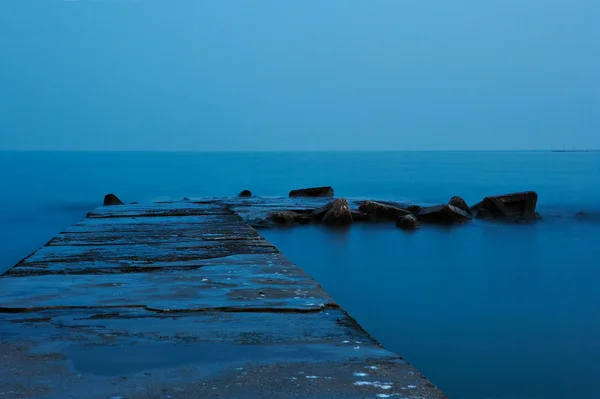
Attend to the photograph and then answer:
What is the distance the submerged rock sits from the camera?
1596 cm

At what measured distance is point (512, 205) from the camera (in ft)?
60.2

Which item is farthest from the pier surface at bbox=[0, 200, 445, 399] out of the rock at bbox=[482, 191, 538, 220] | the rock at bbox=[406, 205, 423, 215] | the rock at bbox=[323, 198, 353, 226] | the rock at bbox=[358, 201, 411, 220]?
the rock at bbox=[482, 191, 538, 220]

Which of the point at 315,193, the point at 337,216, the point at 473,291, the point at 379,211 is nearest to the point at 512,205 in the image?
Result: the point at 379,211

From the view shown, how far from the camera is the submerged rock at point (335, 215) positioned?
15961mm

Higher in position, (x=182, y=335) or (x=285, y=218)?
(x=285, y=218)

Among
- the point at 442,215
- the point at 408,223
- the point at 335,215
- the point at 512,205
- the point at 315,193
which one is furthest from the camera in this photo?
the point at 315,193

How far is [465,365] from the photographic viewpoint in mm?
5938

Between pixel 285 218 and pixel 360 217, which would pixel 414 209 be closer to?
pixel 360 217

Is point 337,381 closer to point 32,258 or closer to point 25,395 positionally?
point 25,395

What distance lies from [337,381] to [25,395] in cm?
130

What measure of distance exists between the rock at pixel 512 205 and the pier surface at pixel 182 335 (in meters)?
12.5

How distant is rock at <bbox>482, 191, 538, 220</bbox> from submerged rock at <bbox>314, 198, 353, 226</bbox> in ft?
14.3

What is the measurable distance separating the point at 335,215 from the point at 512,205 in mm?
5642

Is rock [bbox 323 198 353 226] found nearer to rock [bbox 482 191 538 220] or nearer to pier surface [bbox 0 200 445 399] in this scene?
rock [bbox 482 191 538 220]
